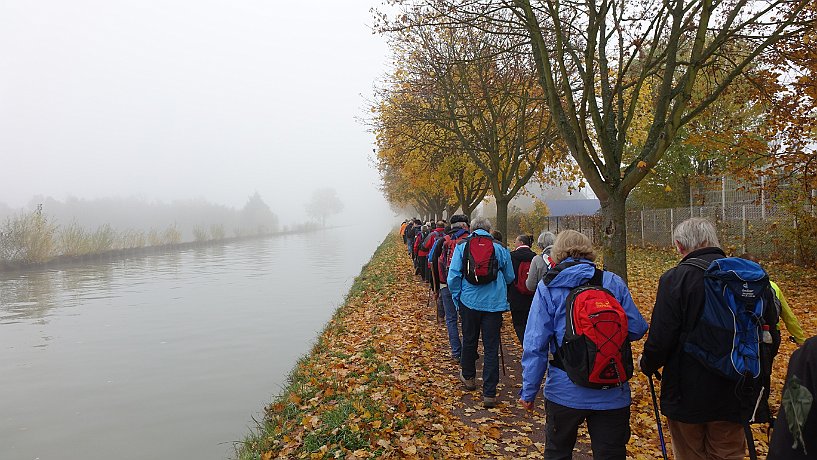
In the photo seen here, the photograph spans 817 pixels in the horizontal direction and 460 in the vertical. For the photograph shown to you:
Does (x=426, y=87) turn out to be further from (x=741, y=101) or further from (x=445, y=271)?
(x=445, y=271)

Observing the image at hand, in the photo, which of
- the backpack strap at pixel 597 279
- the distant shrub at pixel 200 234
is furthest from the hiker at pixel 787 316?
the distant shrub at pixel 200 234

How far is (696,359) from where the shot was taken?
303 cm

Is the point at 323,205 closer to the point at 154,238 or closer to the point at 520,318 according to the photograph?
the point at 154,238

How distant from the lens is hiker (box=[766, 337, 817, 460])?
55.7 inches

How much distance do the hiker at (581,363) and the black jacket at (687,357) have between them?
156 mm

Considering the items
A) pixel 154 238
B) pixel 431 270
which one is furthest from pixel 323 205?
pixel 431 270

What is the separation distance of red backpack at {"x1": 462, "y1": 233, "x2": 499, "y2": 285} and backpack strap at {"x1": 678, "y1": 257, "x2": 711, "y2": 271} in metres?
2.67

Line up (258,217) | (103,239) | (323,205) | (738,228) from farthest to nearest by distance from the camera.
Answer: (323,205) < (258,217) < (103,239) < (738,228)

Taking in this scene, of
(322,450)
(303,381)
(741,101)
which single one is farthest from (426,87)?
(322,450)

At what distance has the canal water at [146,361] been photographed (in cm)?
711

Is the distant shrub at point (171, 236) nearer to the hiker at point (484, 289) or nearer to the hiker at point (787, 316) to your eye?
the hiker at point (484, 289)

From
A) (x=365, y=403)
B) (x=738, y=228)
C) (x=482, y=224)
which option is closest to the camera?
(x=365, y=403)

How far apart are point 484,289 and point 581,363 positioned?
2743mm

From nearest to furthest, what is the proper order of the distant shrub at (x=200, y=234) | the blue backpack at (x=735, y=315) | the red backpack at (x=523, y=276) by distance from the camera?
the blue backpack at (x=735, y=315), the red backpack at (x=523, y=276), the distant shrub at (x=200, y=234)
